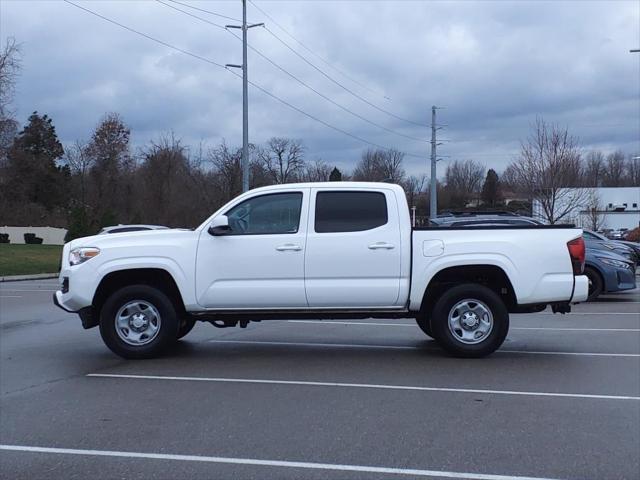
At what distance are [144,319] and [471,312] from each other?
3.99 m

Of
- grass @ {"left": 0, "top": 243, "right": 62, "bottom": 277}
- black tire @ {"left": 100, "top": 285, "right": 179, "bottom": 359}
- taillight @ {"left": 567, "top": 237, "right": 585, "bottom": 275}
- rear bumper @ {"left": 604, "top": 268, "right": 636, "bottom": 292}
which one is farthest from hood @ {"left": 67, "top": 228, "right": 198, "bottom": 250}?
grass @ {"left": 0, "top": 243, "right": 62, "bottom": 277}

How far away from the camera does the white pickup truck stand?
27.9 feet

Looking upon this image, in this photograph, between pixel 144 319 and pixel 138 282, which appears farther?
pixel 138 282

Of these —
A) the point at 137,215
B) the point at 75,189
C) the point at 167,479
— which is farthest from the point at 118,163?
the point at 167,479

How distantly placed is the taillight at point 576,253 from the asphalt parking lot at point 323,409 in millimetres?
1147

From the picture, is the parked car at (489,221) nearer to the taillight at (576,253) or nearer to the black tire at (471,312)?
the taillight at (576,253)

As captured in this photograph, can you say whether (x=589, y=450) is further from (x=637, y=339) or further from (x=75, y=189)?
(x=75, y=189)

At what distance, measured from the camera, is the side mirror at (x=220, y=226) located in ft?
27.7

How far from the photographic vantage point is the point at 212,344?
10266 mm

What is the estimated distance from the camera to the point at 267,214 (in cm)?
876

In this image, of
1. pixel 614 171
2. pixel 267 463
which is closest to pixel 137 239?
pixel 267 463

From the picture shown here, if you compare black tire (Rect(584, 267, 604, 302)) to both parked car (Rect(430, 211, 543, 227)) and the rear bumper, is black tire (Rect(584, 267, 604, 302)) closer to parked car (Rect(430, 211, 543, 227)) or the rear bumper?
the rear bumper

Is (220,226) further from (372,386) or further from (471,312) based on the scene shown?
(471,312)

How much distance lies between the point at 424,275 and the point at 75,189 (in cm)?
7254
